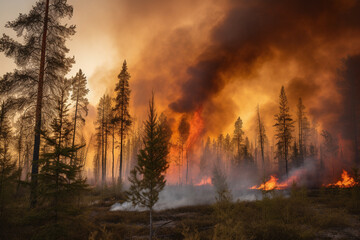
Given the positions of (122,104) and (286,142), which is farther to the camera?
(286,142)

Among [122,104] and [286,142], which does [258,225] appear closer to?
[122,104]

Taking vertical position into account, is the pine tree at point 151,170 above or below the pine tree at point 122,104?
below

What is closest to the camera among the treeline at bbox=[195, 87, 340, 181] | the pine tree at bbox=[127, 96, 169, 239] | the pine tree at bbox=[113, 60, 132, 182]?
the pine tree at bbox=[127, 96, 169, 239]

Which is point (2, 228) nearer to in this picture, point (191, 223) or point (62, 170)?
point (62, 170)

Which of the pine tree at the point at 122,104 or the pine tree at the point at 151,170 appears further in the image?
the pine tree at the point at 122,104

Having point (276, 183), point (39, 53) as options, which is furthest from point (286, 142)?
point (39, 53)

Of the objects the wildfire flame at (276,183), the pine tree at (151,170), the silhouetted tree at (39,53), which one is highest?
the silhouetted tree at (39,53)

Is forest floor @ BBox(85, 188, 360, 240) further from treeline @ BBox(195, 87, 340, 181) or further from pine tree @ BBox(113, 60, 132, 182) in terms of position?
treeline @ BBox(195, 87, 340, 181)

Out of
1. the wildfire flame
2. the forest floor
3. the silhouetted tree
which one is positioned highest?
the silhouetted tree

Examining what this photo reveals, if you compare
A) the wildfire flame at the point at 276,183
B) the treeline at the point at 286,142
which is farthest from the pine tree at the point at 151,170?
the wildfire flame at the point at 276,183

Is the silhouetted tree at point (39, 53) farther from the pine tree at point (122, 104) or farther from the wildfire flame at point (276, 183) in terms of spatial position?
the wildfire flame at point (276, 183)

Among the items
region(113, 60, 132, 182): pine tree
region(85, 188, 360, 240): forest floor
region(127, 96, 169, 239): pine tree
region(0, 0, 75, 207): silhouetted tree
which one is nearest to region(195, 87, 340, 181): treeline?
region(85, 188, 360, 240): forest floor

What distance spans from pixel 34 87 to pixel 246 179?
53329 mm

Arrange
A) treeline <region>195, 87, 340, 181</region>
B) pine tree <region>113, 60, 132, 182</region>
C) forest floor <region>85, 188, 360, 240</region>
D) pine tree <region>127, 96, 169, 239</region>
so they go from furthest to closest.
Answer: treeline <region>195, 87, 340, 181</region> < pine tree <region>113, 60, 132, 182</region> < pine tree <region>127, 96, 169, 239</region> < forest floor <region>85, 188, 360, 240</region>
